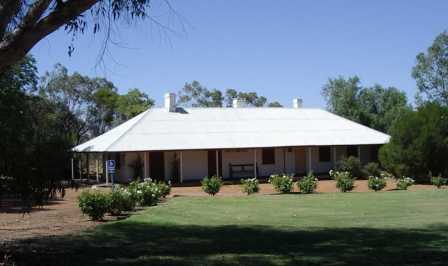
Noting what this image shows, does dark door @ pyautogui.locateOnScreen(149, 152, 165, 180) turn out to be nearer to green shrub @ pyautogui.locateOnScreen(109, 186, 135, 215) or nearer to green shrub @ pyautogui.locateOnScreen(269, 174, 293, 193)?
green shrub @ pyautogui.locateOnScreen(269, 174, 293, 193)

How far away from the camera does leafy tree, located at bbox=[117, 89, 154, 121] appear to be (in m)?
60.9

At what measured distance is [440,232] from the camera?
11891 millimetres

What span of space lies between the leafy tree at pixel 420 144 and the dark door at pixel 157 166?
495 inches

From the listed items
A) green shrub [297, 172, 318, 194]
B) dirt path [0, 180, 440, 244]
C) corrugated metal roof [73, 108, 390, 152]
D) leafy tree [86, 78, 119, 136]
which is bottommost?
dirt path [0, 180, 440, 244]

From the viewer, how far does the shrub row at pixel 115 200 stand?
15.5m

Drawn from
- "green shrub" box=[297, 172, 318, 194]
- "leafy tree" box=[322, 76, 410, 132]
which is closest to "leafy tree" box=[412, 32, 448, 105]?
"leafy tree" box=[322, 76, 410, 132]

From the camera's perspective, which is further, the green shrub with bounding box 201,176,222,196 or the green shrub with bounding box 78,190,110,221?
the green shrub with bounding box 201,176,222,196

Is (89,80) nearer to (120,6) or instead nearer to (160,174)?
(160,174)

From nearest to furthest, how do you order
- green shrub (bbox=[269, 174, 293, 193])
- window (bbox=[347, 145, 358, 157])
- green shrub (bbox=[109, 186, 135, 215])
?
green shrub (bbox=[109, 186, 135, 215]), green shrub (bbox=[269, 174, 293, 193]), window (bbox=[347, 145, 358, 157])

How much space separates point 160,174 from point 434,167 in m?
15.0

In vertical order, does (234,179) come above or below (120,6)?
below

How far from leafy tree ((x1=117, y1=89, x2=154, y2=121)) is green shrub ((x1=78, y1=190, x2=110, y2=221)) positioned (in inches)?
1793

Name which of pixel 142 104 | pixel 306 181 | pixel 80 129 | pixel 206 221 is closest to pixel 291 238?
pixel 206 221

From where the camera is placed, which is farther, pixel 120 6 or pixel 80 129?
pixel 80 129
